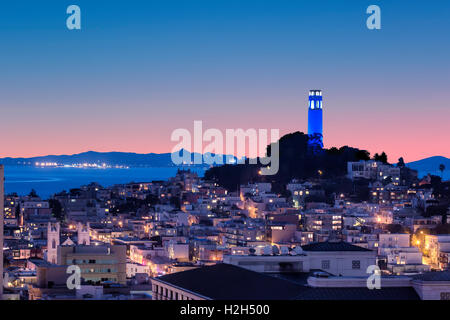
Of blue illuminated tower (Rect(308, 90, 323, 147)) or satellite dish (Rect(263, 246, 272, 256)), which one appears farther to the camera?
blue illuminated tower (Rect(308, 90, 323, 147))

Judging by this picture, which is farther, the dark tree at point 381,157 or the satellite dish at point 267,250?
the dark tree at point 381,157

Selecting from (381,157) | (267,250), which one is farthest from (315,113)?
(267,250)

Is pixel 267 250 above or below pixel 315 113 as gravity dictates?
below

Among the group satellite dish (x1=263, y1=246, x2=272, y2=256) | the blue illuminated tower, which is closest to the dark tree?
the blue illuminated tower

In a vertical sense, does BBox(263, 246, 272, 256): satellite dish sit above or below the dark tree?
below

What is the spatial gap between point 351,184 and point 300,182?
3.76 m

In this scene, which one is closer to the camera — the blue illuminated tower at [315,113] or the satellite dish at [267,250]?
the satellite dish at [267,250]

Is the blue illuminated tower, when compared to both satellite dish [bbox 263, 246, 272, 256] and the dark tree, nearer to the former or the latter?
the dark tree

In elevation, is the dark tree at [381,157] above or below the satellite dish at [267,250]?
above

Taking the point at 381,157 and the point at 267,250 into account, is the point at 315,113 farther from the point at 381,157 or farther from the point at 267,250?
the point at 267,250

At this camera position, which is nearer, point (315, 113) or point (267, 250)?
point (267, 250)

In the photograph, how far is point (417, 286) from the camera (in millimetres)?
13750

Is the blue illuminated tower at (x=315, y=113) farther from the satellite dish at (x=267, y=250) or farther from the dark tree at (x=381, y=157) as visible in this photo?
the satellite dish at (x=267, y=250)

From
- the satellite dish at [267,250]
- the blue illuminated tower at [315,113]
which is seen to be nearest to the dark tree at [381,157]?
the blue illuminated tower at [315,113]
